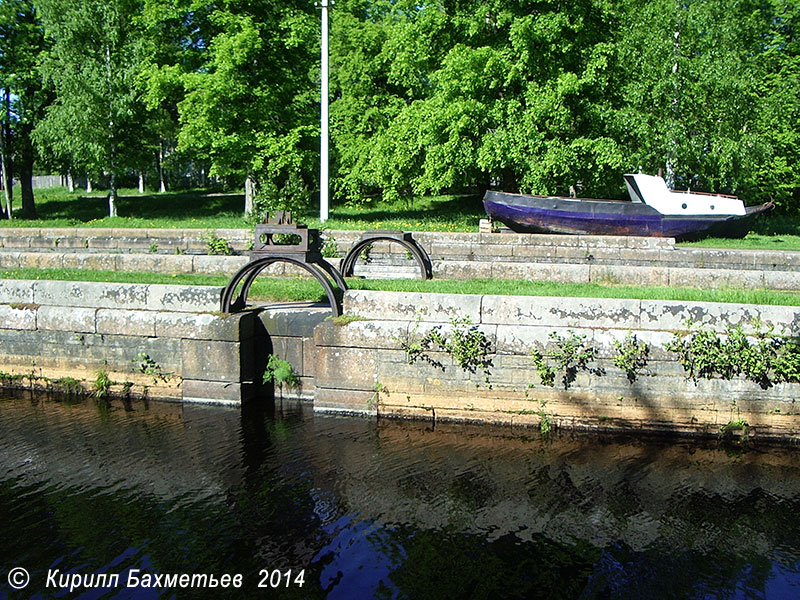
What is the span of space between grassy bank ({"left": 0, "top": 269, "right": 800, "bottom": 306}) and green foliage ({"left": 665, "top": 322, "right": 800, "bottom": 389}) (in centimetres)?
114

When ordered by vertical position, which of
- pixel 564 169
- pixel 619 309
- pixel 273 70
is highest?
pixel 273 70

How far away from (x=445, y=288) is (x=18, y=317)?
6.41 m

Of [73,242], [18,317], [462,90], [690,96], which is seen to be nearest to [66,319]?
[18,317]

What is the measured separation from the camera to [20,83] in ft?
101

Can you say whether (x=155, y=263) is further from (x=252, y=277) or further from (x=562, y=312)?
(x=562, y=312)

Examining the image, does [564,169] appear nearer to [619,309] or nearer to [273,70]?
[273,70]

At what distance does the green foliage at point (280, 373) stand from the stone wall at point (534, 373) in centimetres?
55

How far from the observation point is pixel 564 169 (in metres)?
21.8

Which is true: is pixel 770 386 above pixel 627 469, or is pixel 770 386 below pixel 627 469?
above

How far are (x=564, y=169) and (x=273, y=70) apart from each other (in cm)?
1172

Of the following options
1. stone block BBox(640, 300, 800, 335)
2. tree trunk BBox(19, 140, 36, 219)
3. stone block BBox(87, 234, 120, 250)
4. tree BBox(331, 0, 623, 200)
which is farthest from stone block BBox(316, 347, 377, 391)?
tree trunk BBox(19, 140, 36, 219)

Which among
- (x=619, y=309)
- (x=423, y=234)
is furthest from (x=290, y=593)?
(x=423, y=234)

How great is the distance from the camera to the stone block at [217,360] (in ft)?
32.3

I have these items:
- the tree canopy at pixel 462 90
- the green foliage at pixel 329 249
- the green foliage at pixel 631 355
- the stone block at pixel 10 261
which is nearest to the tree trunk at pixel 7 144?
the tree canopy at pixel 462 90
